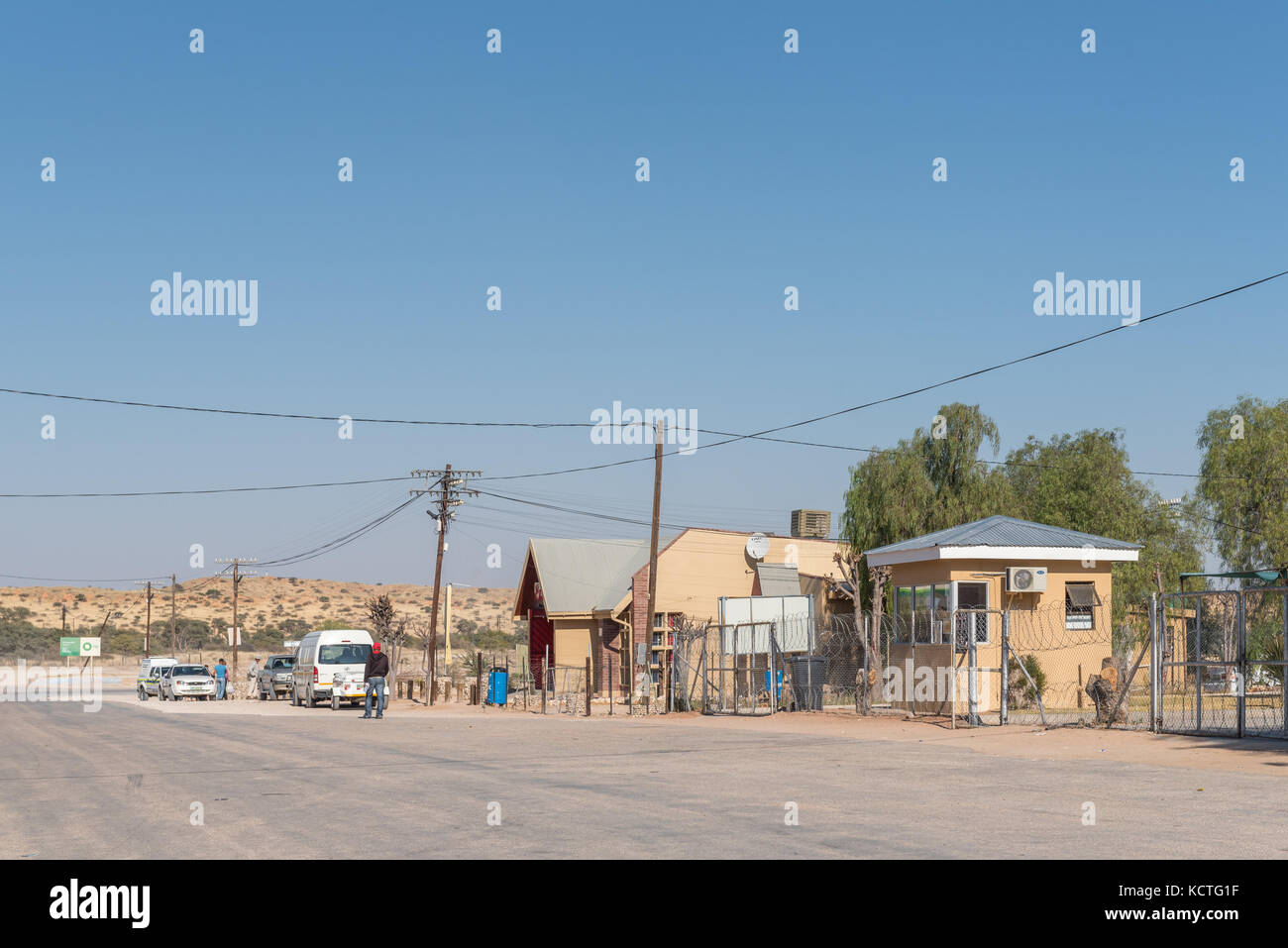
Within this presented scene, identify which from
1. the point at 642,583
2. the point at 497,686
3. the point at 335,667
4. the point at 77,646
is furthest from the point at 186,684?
the point at 77,646

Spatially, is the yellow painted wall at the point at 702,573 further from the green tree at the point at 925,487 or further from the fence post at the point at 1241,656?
the fence post at the point at 1241,656

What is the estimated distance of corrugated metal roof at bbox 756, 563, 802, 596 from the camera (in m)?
48.0

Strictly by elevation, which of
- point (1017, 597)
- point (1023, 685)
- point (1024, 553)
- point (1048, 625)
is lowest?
point (1023, 685)

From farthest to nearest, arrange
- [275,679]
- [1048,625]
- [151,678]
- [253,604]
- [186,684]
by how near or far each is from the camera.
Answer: [253,604] → [151,678] → [186,684] → [275,679] → [1048,625]

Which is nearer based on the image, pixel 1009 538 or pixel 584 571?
pixel 1009 538

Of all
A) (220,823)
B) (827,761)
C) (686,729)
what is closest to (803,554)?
(686,729)

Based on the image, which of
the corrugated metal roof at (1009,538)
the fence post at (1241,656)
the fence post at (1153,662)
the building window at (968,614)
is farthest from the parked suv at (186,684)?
the fence post at (1241,656)

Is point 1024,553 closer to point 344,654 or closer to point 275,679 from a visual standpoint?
point 344,654

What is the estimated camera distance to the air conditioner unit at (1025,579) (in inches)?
1131

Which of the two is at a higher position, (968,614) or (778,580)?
(778,580)

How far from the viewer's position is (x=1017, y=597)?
29.6 metres

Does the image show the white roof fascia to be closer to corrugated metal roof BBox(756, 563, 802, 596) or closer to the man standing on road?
the man standing on road

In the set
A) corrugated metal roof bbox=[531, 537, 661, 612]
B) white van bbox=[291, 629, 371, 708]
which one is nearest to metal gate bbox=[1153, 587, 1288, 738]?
corrugated metal roof bbox=[531, 537, 661, 612]

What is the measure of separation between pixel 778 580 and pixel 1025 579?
19988 mm
